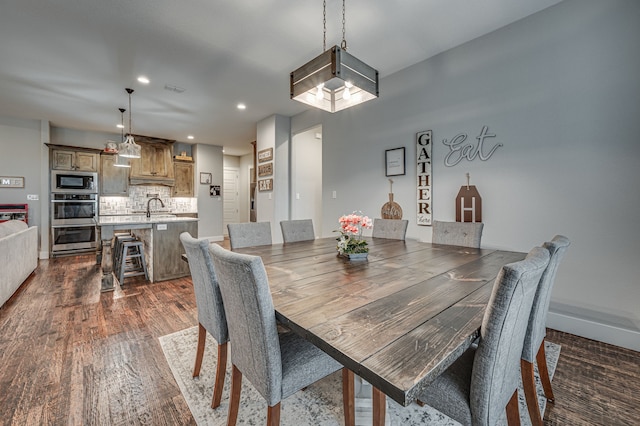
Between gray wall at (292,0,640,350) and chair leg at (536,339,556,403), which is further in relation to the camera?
gray wall at (292,0,640,350)

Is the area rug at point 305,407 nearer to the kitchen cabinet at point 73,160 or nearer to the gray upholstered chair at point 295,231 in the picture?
the gray upholstered chair at point 295,231

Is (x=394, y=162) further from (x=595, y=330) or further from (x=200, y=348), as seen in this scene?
(x=200, y=348)

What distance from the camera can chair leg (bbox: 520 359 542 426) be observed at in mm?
1210

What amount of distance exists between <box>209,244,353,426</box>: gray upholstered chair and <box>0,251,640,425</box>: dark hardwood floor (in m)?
0.69

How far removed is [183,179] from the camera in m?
7.09

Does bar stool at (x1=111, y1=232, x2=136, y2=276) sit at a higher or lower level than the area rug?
higher

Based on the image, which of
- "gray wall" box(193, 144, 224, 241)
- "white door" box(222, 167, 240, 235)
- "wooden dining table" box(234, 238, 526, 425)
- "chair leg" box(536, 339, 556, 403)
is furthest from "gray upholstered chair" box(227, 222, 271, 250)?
"white door" box(222, 167, 240, 235)

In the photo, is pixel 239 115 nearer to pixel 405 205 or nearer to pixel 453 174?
pixel 405 205

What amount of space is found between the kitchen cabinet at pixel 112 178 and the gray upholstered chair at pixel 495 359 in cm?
713

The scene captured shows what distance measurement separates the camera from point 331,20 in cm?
247

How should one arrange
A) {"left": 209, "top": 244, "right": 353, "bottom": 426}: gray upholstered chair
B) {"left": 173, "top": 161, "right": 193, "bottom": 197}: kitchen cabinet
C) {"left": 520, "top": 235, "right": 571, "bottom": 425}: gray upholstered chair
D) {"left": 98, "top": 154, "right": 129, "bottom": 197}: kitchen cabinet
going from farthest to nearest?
{"left": 173, "top": 161, "right": 193, "bottom": 197}: kitchen cabinet → {"left": 98, "top": 154, "right": 129, "bottom": 197}: kitchen cabinet → {"left": 520, "top": 235, "right": 571, "bottom": 425}: gray upholstered chair → {"left": 209, "top": 244, "right": 353, "bottom": 426}: gray upholstered chair

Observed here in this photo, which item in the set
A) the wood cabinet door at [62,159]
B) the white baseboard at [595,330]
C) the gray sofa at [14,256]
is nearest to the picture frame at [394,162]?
the white baseboard at [595,330]

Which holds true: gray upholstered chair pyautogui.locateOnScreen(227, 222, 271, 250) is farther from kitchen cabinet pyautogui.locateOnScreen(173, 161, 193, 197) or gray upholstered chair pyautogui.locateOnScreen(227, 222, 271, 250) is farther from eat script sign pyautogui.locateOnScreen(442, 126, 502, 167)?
kitchen cabinet pyautogui.locateOnScreen(173, 161, 193, 197)

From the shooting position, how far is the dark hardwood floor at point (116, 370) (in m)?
1.44
